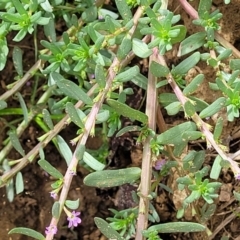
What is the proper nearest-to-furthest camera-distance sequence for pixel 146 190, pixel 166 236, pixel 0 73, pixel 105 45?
pixel 146 190
pixel 105 45
pixel 166 236
pixel 0 73

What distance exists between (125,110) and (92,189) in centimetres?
66

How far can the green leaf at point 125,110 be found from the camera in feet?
4.92

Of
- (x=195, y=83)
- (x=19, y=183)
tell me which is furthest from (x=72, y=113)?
(x=19, y=183)

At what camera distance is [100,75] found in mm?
1497

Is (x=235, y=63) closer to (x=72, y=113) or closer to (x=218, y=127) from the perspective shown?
(x=218, y=127)

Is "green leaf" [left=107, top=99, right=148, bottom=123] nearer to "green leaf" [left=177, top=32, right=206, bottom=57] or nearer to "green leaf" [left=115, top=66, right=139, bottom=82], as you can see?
"green leaf" [left=115, top=66, right=139, bottom=82]

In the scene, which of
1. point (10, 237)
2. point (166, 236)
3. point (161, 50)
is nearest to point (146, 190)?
point (161, 50)

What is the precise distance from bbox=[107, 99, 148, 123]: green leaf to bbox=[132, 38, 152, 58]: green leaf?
0.55 feet

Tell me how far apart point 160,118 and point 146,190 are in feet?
0.95

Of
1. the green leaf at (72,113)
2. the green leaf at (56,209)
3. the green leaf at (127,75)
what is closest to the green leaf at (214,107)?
the green leaf at (127,75)

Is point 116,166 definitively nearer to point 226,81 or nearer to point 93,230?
point 93,230

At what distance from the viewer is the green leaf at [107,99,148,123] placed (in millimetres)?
1499

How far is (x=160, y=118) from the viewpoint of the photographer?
1.75 metres

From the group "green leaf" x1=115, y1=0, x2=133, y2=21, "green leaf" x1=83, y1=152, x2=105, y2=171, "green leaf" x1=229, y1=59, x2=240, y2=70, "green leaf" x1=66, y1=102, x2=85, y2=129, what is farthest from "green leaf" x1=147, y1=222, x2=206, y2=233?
"green leaf" x1=115, y1=0, x2=133, y2=21
